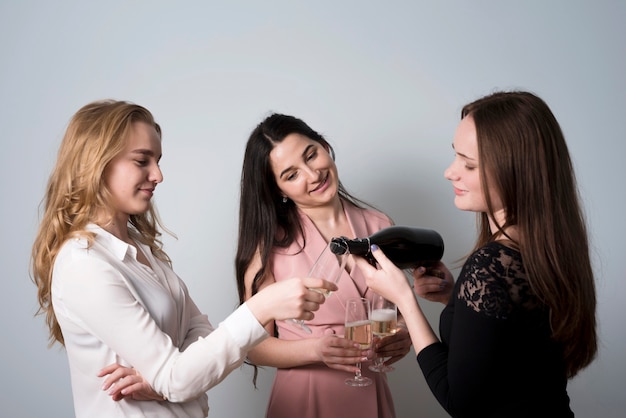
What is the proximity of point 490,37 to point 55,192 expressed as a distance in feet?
8.59

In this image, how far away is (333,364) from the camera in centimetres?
226

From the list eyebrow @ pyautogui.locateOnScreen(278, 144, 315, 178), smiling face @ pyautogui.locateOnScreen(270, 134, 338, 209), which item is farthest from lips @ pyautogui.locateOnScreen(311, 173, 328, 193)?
eyebrow @ pyautogui.locateOnScreen(278, 144, 315, 178)

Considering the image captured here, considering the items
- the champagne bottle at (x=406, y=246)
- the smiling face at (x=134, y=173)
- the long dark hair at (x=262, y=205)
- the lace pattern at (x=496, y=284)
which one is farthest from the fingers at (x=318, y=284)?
the long dark hair at (x=262, y=205)

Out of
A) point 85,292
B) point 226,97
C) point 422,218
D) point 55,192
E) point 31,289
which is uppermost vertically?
point 226,97

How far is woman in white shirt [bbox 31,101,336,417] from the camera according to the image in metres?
1.72

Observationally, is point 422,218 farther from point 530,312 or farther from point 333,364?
point 530,312

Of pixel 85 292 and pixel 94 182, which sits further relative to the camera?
pixel 94 182

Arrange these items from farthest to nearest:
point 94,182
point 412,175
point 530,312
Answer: point 412,175
point 94,182
point 530,312

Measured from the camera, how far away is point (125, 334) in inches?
67.1

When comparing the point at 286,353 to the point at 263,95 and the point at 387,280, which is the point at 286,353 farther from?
the point at 263,95

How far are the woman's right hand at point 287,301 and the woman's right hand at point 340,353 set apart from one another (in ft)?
1.50

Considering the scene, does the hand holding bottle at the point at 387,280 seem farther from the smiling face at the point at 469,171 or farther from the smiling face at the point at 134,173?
the smiling face at the point at 134,173

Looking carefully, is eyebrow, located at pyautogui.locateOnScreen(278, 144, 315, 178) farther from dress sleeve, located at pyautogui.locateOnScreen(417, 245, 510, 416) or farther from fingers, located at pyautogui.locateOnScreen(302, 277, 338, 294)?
dress sleeve, located at pyautogui.locateOnScreen(417, 245, 510, 416)

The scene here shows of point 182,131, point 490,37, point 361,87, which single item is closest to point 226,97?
point 182,131
